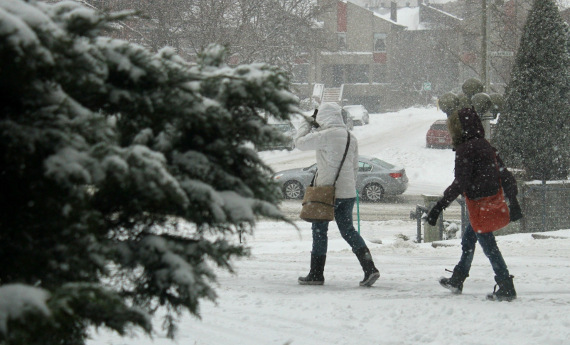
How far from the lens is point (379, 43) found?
2530 inches

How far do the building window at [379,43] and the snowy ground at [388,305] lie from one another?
55.6 meters

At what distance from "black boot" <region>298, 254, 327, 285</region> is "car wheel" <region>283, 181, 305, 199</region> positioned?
15.7 meters

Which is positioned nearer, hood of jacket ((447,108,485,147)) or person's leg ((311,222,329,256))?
hood of jacket ((447,108,485,147))

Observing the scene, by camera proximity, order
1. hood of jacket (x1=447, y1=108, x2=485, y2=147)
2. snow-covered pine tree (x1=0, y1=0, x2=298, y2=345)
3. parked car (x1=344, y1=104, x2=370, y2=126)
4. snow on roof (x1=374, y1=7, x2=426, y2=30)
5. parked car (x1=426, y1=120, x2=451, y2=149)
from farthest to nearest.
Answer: snow on roof (x1=374, y1=7, x2=426, y2=30) → parked car (x1=344, y1=104, x2=370, y2=126) → parked car (x1=426, y1=120, x2=451, y2=149) → hood of jacket (x1=447, y1=108, x2=485, y2=147) → snow-covered pine tree (x1=0, y1=0, x2=298, y2=345)

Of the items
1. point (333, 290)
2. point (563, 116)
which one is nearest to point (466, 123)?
point (333, 290)

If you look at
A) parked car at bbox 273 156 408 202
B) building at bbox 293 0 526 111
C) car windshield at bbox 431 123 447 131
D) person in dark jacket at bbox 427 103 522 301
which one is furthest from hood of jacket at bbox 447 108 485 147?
building at bbox 293 0 526 111

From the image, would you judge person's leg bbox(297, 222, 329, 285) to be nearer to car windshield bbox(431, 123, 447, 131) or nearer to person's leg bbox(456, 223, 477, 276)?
person's leg bbox(456, 223, 477, 276)

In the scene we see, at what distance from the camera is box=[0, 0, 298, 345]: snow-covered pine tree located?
185 cm

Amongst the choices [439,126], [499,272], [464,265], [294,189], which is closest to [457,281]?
[464,265]

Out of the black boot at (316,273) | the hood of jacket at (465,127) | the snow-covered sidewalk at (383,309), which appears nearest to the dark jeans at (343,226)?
the black boot at (316,273)

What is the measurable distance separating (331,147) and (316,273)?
1189 mm

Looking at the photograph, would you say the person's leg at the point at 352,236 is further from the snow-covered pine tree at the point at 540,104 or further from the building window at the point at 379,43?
the building window at the point at 379,43

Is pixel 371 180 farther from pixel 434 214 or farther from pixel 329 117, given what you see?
pixel 434 214

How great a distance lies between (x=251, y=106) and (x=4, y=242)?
0.94 meters
